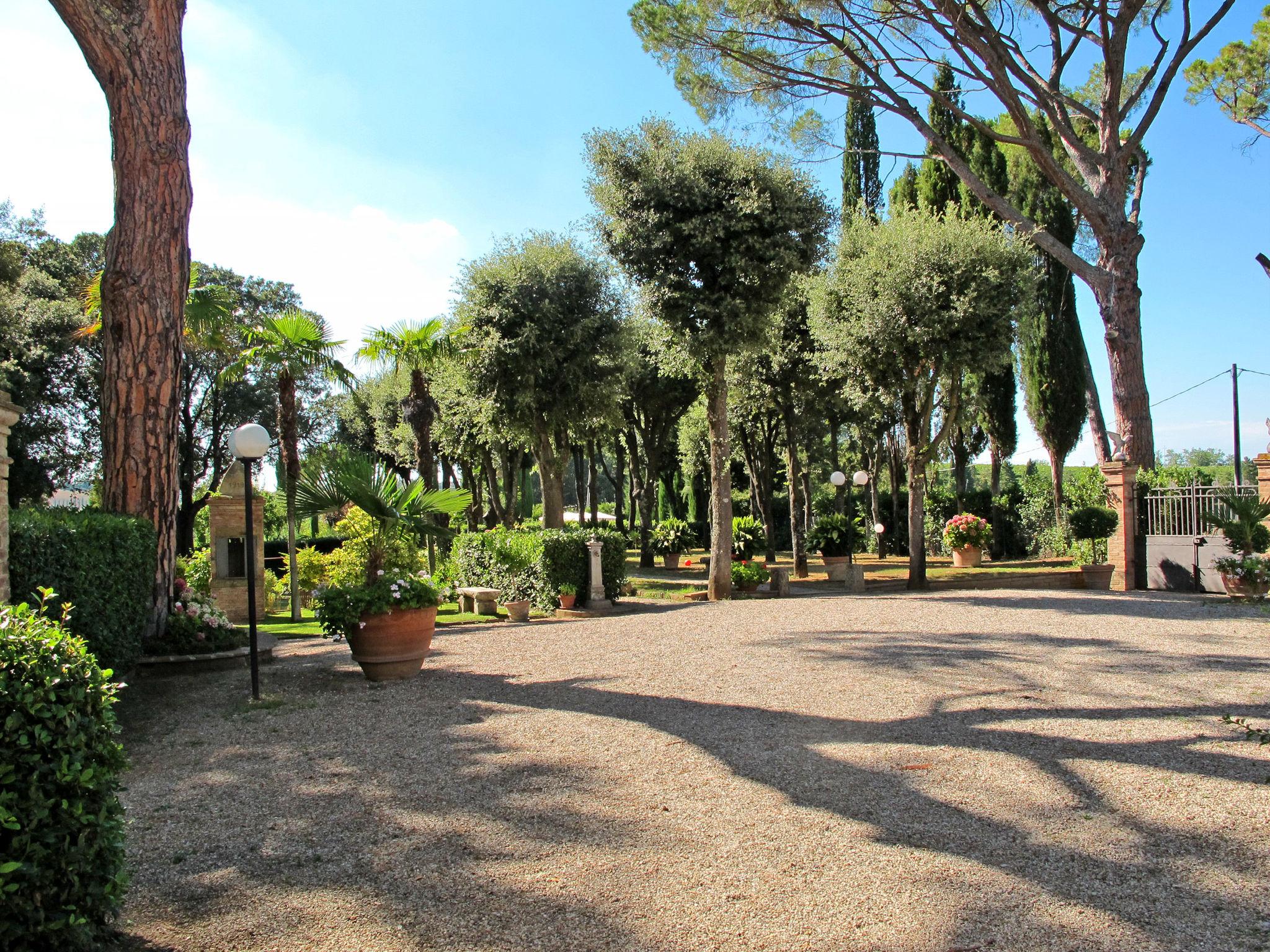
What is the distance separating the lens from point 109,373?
26.5ft

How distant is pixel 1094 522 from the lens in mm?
14938

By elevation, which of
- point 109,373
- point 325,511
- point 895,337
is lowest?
point 325,511

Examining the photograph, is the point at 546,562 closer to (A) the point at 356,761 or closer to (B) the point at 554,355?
(B) the point at 554,355

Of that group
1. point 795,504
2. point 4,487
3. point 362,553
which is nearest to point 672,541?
point 795,504

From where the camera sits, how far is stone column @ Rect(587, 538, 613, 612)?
13266mm

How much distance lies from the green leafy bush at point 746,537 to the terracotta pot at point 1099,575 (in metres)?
6.75

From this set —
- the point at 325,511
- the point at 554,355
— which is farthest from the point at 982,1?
the point at 325,511

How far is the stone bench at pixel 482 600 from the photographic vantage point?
46.0ft

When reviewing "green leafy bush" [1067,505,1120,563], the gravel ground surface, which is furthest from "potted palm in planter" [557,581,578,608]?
"green leafy bush" [1067,505,1120,563]

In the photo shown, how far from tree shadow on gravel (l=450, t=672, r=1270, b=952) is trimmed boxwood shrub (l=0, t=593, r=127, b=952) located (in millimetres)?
2800

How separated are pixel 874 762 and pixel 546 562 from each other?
9.23m

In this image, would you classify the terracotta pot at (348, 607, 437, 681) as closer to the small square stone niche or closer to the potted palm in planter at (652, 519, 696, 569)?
the small square stone niche

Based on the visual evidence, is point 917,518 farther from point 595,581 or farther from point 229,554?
point 229,554

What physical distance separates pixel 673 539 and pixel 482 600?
1068 cm
